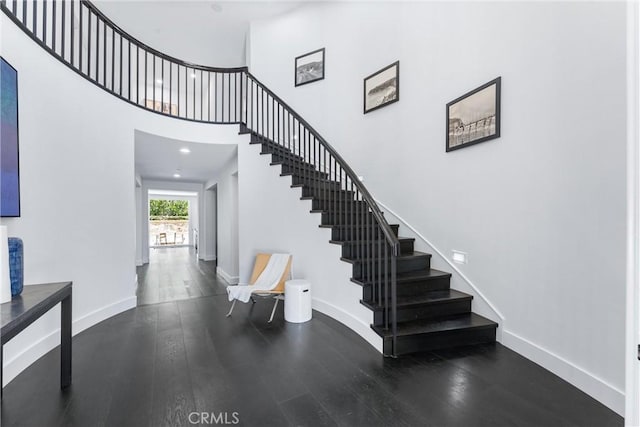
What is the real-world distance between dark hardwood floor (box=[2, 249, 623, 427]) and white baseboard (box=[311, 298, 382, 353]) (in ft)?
0.31

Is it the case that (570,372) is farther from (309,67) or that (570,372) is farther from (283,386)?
(309,67)

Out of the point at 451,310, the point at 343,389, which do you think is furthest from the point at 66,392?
the point at 451,310

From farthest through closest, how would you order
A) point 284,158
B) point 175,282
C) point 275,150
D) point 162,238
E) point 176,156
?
point 162,238 < point 175,282 < point 176,156 < point 275,150 < point 284,158

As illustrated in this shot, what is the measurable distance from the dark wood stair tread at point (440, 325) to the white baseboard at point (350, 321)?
12 centimetres

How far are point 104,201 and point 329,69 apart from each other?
4.15 metres

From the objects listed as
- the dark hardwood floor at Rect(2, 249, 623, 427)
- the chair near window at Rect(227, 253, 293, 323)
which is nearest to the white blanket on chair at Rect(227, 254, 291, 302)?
the chair near window at Rect(227, 253, 293, 323)

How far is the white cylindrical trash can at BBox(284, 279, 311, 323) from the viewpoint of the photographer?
327cm

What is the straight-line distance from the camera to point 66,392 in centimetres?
192

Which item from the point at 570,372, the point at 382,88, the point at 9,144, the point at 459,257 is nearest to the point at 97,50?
the point at 9,144

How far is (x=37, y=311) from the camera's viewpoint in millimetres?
1547

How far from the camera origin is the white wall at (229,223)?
5.36 metres

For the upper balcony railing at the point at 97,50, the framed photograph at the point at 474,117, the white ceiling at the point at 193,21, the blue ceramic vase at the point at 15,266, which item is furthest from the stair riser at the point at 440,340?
the white ceiling at the point at 193,21

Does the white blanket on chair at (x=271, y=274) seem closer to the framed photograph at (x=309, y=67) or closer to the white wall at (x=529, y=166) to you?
the white wall at (x=529, y=166)

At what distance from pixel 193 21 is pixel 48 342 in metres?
6.21
